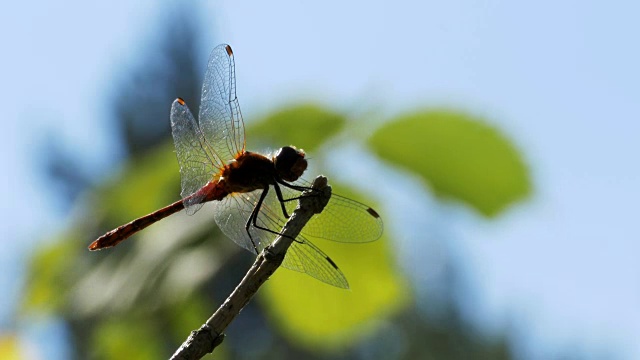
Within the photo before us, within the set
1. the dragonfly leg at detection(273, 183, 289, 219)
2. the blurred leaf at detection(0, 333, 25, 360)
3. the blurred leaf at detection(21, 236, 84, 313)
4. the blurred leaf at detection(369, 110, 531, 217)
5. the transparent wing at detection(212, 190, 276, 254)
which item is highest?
the blurred leaf at detection(369, 110, 531, 217)

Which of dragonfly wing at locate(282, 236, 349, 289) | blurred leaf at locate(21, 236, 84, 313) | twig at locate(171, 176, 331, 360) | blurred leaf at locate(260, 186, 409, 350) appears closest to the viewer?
twig at locate(171, 176, 331, 360)

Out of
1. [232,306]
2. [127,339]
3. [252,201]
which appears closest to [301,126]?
[252,201]

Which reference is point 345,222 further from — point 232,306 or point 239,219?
point 232,306

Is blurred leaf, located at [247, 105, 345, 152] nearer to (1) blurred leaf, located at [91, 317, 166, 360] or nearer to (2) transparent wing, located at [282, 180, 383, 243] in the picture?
(2) transparent wing, located at [282, 180, 383, 243]

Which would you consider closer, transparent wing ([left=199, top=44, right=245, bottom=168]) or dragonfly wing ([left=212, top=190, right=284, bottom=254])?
dragonfly wing ([left=212, top=190, right=284, bottom=254])

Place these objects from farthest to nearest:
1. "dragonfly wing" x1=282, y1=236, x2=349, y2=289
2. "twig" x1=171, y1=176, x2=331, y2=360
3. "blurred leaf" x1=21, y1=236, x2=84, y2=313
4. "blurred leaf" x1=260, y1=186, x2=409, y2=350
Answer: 1. "blurred leaf" x1=21, y1=236, x2=84, y2=313
2. "blurred leaf" x1=260, y1=186, x2=409, y2=350
3. "dragonfly wing" x1=282, y1=236, x2=349, y2=289
4. "twig" x1=171, y1=176, x2=331, y2=360

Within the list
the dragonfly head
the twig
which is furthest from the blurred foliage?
the twig

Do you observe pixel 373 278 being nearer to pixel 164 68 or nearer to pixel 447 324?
pixel 164 68

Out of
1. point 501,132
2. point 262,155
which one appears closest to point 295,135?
point 262,155
